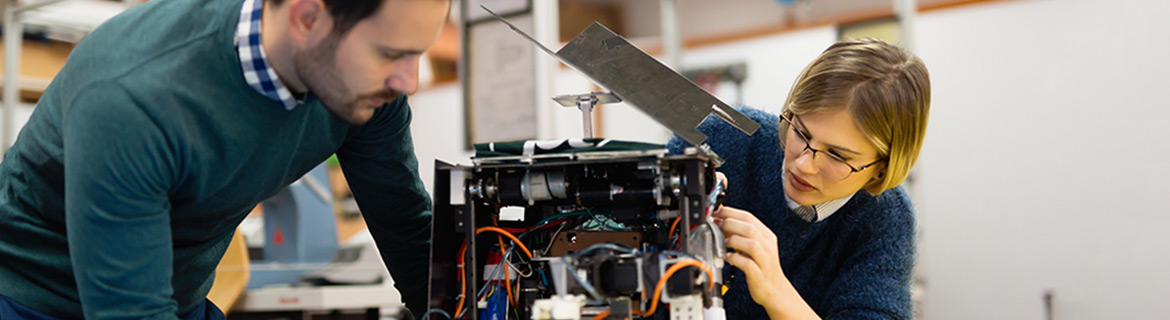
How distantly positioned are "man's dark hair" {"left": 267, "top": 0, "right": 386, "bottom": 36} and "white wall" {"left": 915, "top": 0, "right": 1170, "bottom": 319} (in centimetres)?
238

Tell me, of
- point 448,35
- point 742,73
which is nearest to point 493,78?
point 742,73

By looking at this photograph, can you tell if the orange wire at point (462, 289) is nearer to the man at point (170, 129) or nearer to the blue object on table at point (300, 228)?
the man at point (170, 129)

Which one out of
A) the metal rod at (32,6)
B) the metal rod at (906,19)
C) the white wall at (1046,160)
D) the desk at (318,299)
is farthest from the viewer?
the metal rod at (32,6)

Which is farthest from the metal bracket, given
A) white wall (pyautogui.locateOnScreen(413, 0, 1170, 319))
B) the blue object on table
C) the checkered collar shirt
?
white wall (pyautogui.locateOnScreen(413, 0, 1170, 319))

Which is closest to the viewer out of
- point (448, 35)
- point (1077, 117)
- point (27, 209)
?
point (27, 209)

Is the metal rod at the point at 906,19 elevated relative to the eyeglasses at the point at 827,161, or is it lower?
elevated

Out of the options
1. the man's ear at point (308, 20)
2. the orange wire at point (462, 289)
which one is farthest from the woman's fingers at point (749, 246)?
the man's ear at point (308, 20)

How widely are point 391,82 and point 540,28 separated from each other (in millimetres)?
2038

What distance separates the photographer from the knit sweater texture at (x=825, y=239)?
4.22ft

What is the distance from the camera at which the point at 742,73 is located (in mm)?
3209

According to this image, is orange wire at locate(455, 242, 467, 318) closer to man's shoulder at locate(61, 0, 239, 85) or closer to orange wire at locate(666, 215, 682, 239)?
orange wire at locate(666, 215, 682, 239)

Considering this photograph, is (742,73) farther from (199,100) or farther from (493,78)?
(199,100)

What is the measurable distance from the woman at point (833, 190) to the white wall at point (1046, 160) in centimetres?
151

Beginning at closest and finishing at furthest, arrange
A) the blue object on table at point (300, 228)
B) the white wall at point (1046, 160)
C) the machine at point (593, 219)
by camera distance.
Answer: the machine at point (593, 219), the white wall at point (1046, 160), the blue object on table at point (300, 228)
